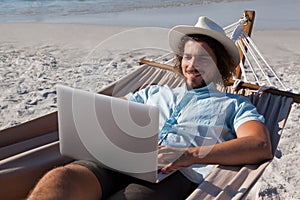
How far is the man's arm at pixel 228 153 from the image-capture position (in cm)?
137

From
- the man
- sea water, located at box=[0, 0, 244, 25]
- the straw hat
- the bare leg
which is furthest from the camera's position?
sea water, located at box=[0, 0, 244, 25]

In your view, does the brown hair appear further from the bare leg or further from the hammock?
the bare leg

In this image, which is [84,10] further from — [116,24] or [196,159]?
[196,159]

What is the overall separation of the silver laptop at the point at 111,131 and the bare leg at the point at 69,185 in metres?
0.07

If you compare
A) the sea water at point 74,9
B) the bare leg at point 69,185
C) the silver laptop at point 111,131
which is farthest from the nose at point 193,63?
the sea water at point 74,9

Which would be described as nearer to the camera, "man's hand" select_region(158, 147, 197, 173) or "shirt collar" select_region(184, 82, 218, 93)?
"man's hand" select_region(158, 147, 197, 173)

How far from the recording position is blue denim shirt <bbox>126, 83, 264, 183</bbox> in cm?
149

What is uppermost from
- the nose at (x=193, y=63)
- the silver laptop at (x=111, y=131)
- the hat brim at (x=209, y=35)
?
the hat brim at (x=209, y=35)

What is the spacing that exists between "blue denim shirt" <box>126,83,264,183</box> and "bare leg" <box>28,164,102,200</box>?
314 millimetres

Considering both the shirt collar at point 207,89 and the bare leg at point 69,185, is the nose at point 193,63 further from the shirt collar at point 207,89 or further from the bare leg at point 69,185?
the bare leg at point 69,185

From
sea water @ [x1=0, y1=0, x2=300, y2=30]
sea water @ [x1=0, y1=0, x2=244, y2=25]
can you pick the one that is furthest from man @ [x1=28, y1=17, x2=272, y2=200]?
sea water @ [x1=0, y1=0, x2=244, y2=25]

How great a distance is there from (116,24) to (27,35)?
4.37 ft

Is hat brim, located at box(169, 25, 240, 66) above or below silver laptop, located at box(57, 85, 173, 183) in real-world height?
above

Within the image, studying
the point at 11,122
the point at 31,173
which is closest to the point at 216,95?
the point at 31,173
